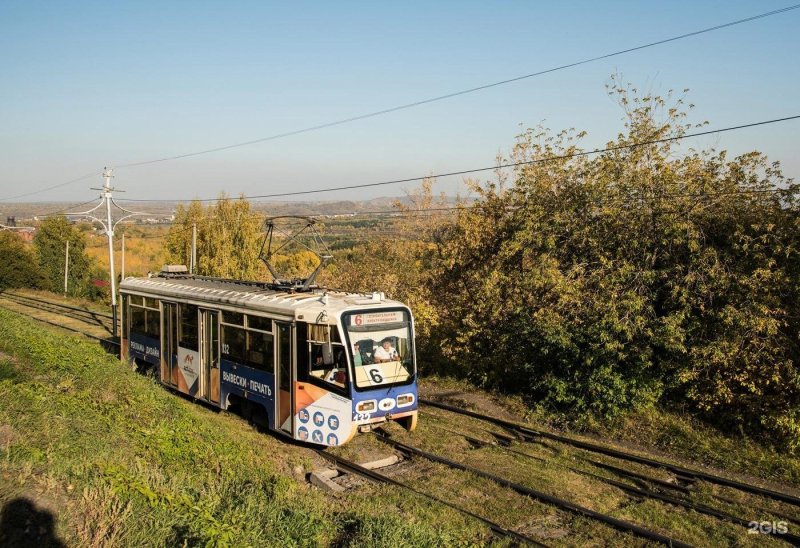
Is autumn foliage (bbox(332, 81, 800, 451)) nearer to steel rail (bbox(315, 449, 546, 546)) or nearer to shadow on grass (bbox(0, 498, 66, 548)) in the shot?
steel rail (bbox(315, 449, 546, 546))

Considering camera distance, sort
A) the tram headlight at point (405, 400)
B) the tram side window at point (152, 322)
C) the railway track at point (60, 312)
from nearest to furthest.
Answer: the tram headlight at point (405, 400), the tram side window at point (152, 322), the railway track at point (60, 312)

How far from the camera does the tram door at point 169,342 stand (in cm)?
1656

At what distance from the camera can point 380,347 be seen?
12.5 m

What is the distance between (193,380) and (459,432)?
21.5 ft

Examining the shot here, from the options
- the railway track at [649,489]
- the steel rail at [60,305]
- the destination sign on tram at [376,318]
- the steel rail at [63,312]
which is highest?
the destination sign on tram at [376,318]

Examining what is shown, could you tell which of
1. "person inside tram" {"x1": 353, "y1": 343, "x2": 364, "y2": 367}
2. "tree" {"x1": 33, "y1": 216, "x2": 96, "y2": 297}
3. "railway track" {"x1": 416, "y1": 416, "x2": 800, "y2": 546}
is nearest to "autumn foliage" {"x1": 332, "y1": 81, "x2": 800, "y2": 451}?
"railway track" {"x1": 416, "y1": 416, "x2": 800, "y2": 546}

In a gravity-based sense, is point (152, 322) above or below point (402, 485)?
above

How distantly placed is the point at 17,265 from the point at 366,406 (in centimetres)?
5270

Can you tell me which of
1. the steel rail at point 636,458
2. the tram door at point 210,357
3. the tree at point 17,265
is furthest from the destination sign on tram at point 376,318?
the tree at point 17,265

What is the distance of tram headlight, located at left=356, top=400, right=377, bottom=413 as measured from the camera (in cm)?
1200

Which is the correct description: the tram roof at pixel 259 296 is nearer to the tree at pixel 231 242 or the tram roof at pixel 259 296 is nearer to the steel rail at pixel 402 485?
the steel rail at pixel 402 485

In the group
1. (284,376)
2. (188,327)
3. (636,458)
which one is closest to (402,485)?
(284,376)

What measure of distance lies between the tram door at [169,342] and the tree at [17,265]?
44469mm

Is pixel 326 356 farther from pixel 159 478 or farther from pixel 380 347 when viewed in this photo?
pixel 159 478
